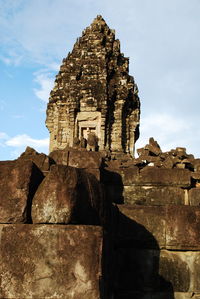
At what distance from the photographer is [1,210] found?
9.43ft

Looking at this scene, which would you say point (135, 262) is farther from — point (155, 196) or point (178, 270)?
point (155, 196)

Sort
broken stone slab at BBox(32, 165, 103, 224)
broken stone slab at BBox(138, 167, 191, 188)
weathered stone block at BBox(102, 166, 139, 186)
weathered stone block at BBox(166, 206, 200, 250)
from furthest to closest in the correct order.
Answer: weathered stone block at BBox(102, 166, 139, 186) < broken stone slab at BBox(138, 167, 191, 188) < weathered stone block at BBox(166, 206, 200, 250) < broken stone slab at BBox(32, 165, 103, 224)

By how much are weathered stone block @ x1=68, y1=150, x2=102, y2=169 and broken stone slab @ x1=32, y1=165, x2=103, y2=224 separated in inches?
67.7

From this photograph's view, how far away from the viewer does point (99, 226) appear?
2.81 meters

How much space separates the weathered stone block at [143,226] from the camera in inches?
169

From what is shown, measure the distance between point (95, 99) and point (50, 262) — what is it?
20.3 metres

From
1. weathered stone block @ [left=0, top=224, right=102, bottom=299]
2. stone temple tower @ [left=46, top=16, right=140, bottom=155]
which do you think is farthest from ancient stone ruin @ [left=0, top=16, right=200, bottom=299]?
stone temple tower @ [left=46, top=16, right=140, bottom=155]

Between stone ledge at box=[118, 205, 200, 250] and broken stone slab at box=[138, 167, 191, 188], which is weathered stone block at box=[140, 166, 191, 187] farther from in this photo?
stone ledge at box=[118, 205, 200, 250]

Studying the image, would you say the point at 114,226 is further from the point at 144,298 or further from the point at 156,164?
the point at 156,164

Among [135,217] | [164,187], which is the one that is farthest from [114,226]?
[164,187]

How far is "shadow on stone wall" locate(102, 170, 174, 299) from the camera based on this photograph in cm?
405

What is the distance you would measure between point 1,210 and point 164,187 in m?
2.94

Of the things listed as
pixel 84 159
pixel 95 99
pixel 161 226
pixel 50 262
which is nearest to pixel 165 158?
pixel 84 159

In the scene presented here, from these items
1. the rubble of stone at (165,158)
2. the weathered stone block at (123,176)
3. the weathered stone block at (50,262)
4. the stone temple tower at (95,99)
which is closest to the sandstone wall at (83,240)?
the weathered stone block at (50,262)
